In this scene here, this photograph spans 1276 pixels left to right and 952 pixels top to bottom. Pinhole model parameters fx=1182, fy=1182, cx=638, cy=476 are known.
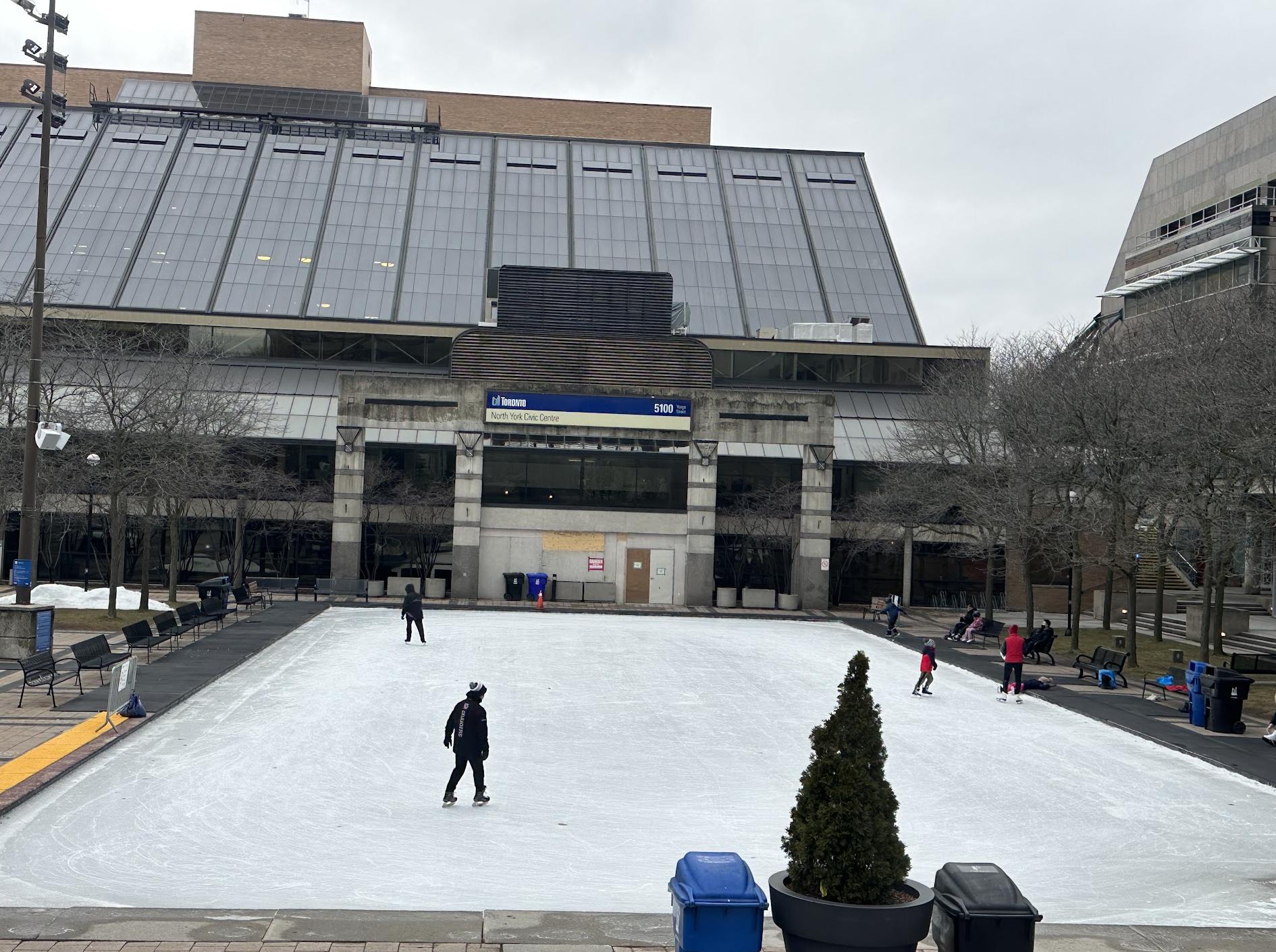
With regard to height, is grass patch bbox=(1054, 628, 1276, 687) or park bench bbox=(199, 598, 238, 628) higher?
park bench bbox=(199, 598, 238, 628)

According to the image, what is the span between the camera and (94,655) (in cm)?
2175

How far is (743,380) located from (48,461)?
108 ft

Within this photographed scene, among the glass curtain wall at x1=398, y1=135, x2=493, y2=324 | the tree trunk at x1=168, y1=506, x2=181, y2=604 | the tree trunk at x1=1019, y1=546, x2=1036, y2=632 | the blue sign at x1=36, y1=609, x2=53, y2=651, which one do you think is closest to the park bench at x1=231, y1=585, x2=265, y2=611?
the tree trunk at x1=168, y1=506, x2=181, y2=604

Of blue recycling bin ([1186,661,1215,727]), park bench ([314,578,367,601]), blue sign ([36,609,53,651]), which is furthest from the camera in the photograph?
park bench ([314,578,367,601])

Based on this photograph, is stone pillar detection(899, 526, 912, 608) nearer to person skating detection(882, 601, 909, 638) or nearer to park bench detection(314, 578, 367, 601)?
person skating detection(882, 601, 909, 638)

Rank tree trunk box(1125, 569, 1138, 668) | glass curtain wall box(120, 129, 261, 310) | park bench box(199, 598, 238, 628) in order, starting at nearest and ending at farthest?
tree trunk box(1125, 569, 1138, 668) < park bench box(199, 598, 238, 628) < glass curtain wall box(120, 129, 261, 310)

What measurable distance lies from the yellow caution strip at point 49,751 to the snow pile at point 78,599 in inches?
626

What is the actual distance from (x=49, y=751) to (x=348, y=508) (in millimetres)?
28507

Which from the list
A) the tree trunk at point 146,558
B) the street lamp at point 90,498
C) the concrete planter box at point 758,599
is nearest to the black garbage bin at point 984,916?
the street lamp at point 90,498

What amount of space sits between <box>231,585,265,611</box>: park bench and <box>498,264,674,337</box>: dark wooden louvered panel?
14.2 m

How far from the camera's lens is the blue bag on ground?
18812mm

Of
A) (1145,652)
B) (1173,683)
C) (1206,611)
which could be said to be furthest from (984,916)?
(1145,652)

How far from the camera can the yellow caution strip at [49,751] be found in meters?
14.7

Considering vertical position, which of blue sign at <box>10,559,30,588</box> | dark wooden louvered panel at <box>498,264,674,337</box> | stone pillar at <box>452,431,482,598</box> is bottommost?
blue sign at <box>10,559,30,588</box>
